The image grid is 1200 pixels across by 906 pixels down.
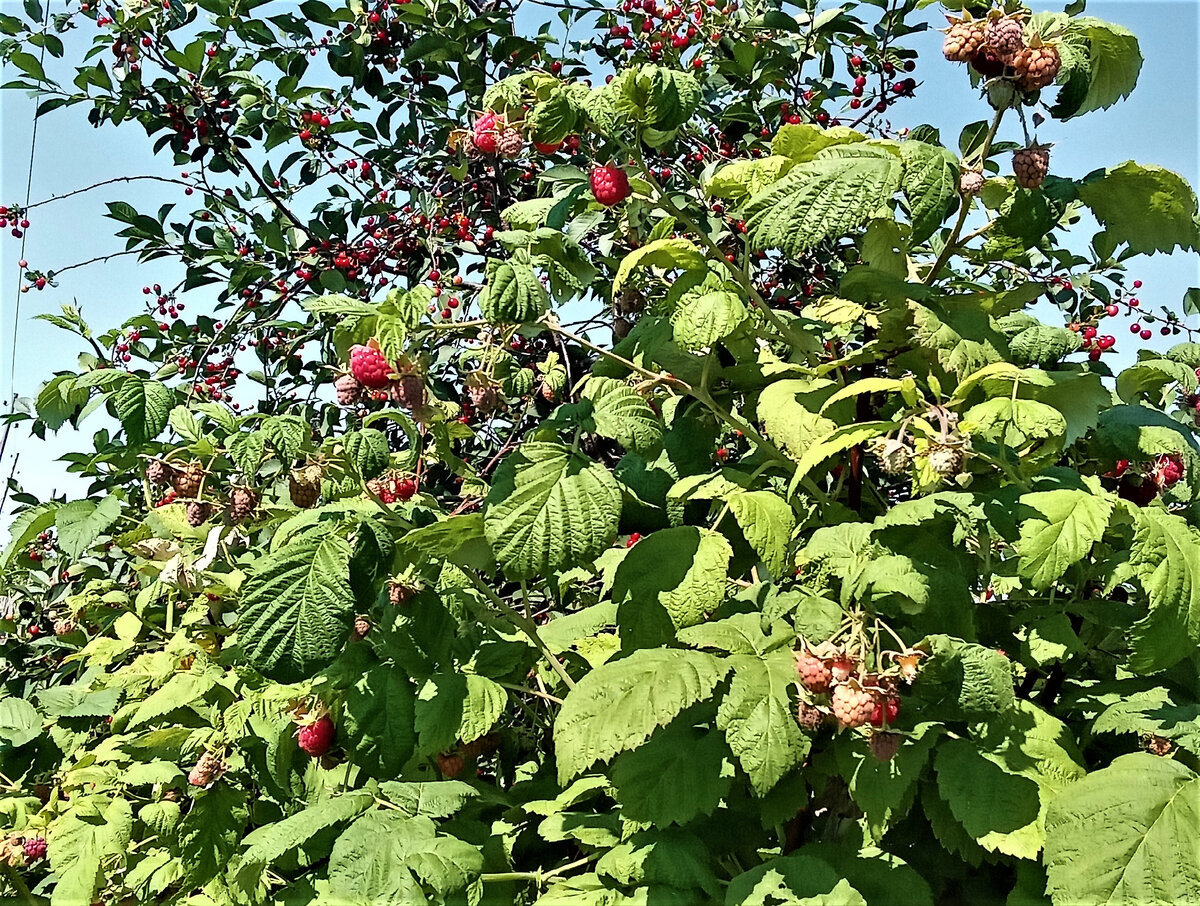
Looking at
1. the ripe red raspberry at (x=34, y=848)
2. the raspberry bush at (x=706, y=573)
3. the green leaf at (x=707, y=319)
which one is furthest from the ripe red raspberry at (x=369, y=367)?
the ripe red raspberry at (x=34, y=848)

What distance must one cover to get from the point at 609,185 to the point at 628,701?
→ 82 cm

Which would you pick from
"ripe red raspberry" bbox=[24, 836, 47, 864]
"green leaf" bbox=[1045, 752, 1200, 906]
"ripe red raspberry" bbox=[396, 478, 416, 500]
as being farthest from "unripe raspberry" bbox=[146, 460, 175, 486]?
"green leaf" bbox=[1045, 752, 1200, 906]

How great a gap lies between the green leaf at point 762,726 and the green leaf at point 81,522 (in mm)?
1439

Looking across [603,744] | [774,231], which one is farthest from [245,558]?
[774,231]

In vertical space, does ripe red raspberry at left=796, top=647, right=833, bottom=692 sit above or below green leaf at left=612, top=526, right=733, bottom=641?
below

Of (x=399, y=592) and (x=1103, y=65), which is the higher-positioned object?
(x=1103, y=65)

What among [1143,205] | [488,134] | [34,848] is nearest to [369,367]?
[488,134]

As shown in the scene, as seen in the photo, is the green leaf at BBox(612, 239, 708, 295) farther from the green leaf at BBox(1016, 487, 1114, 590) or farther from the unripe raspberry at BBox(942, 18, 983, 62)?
the green leaf at BBox(1016, 487, 1114, 590)

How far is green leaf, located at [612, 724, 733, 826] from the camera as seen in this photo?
1.35 meters

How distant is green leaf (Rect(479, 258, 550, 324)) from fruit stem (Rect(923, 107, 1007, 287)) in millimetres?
706

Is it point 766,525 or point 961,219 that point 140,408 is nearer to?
point 766,525

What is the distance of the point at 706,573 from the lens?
1458mm

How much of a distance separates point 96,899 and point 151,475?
3.95 ft

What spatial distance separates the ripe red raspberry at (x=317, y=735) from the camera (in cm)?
170
